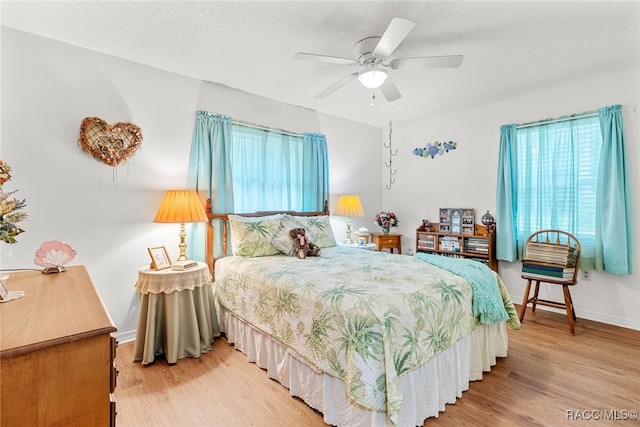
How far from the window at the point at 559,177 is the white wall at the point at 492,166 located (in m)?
0.21

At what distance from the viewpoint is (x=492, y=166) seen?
398 centimetres

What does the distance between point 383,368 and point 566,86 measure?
12.4ft

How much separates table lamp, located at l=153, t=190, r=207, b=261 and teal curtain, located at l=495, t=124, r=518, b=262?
3.50 m

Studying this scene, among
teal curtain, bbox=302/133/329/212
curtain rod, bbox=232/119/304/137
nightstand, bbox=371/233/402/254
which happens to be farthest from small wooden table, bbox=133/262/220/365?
nightstand, bbox=371/233/402/254

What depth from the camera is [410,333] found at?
1643 mm

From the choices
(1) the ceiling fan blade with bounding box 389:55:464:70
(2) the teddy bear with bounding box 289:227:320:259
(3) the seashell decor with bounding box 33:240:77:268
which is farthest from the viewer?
(2) the teddy bear with bounding box 289:227:320:259

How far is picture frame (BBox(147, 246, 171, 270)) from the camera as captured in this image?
2495mm

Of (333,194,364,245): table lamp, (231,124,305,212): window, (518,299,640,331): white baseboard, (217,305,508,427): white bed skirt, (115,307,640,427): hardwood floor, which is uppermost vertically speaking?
(231,124,305,212): window

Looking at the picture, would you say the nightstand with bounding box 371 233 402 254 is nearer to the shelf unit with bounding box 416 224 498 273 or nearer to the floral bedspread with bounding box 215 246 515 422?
the shelf unit with bounding box 416 224 498 273

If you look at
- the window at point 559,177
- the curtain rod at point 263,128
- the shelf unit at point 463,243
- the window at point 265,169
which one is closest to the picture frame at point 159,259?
the window at point 265,169

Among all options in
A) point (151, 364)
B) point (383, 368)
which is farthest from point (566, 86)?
point (151, 364)

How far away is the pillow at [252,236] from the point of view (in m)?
2.97

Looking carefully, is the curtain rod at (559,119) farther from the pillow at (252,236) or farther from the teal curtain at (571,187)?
the pillow at (252,236)

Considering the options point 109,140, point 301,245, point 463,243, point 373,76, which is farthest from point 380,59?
point 463,243
